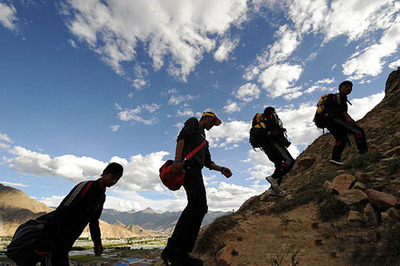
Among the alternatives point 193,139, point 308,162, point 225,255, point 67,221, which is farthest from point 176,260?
point 308,162

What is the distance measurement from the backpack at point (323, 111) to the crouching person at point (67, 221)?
7.23 m

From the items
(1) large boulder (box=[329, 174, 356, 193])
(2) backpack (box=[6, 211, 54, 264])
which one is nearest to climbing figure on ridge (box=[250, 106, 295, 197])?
(1) large boulder (box=[329, 174, 356, 193])

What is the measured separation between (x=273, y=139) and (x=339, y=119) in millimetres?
2881

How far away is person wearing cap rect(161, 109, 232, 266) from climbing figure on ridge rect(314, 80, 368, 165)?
586cm

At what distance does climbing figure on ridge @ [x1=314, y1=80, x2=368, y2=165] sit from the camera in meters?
7.18

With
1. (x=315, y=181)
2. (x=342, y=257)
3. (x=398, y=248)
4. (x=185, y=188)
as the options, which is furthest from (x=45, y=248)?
(x=315, y=181)

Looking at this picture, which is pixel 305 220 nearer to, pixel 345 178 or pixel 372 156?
pixel 345 178

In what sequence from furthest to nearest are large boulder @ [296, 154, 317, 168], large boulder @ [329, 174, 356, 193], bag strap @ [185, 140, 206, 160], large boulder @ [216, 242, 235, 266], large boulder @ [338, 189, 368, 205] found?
large boulder @ [296, 154, 317, 168] < large boulder @ [329, 174, 356, 193] < large boulder @ [216, 242, 235, 266] < large boulder @ [338, 189, 368, 205] < bag strap @ [185, 140, 206, 160]

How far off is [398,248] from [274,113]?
13.4ft

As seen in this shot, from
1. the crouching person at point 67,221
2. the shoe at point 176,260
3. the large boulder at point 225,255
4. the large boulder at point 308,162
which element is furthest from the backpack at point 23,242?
the large boulder at point 308,162

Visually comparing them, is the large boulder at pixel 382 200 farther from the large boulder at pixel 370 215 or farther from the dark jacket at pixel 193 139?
the dark jacket at pixel 193 139

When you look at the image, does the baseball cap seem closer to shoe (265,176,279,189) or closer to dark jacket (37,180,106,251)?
dark jacket (37,180,106,251)

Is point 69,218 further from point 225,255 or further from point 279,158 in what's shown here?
point 279,158

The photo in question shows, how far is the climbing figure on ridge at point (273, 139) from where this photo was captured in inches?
250
